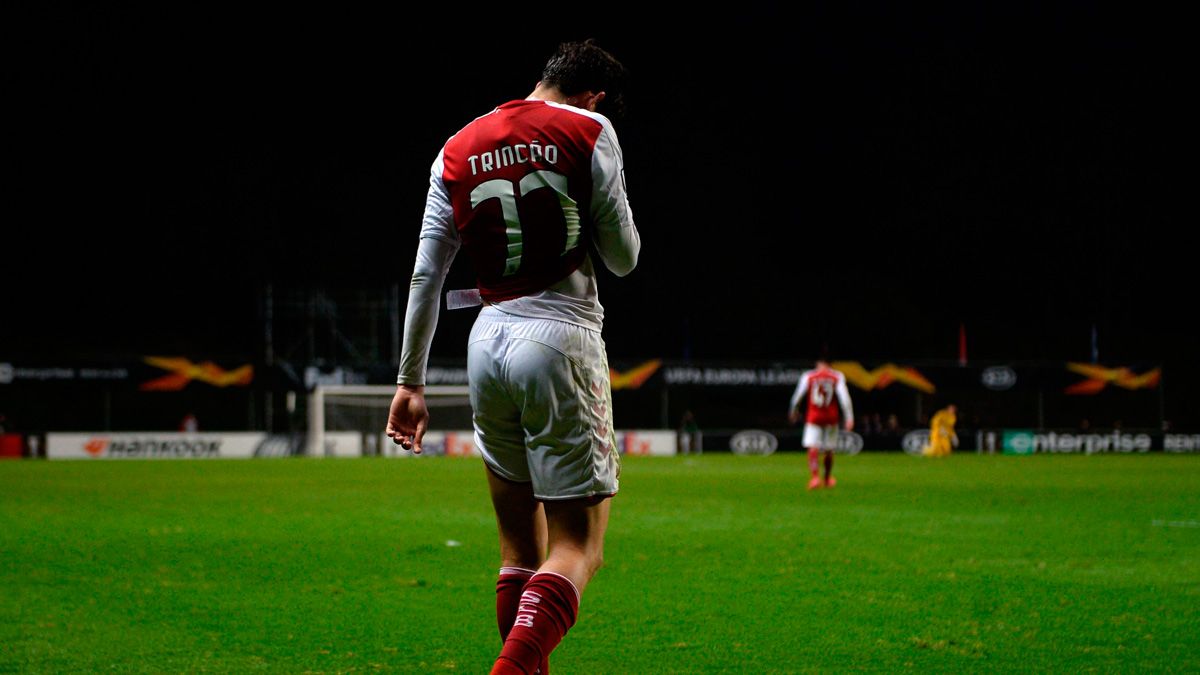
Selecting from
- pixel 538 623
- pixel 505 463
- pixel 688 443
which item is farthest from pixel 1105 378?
pixel 538 623

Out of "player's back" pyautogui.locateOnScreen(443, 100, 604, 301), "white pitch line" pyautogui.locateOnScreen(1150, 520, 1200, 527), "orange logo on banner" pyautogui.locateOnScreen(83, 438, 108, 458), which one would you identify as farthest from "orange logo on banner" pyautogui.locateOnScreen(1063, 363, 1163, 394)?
"player's back" pyautogui.locateOnScreen(443, 100, 604, 301)

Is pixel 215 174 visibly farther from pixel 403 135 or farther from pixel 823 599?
pixel 823 599

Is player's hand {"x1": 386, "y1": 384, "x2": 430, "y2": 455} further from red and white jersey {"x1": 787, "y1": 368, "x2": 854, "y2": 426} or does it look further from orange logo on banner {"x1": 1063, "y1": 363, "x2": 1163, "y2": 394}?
orange logo on banner {"x1": 1063, "y1": 363, "x2": 1163, "y2": 394}

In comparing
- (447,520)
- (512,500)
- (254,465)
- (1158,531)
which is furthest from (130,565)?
(254,465)

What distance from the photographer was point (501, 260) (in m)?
3.83

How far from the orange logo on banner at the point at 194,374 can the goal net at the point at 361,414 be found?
3021 mm

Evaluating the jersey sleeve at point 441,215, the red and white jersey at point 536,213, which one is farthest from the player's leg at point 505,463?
the jersey sleeve at point 441,215

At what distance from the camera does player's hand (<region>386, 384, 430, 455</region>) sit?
12.8 feet

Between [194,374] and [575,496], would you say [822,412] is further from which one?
[194,374]

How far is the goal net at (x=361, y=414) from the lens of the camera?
3659cm

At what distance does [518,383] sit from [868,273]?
57.8 meters

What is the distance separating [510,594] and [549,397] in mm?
721

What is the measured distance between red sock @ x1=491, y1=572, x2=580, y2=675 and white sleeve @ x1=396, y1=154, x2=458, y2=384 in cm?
75

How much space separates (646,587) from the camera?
24.8 ft
